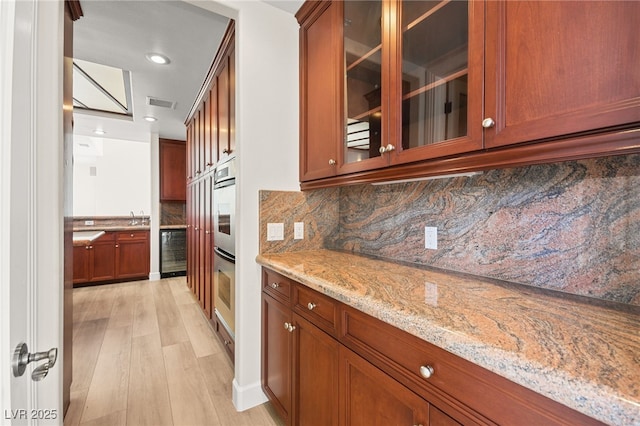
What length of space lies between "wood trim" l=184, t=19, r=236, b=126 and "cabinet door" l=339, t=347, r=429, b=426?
7.13 ft

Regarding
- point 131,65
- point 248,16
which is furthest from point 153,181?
point 248,16

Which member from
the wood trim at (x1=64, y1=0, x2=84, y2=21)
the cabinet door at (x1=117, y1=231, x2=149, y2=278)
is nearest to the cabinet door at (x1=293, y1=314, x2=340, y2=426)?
the wood trim at (x1=64, y1=0, x2=84, y2=21)

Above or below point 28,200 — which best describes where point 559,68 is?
above

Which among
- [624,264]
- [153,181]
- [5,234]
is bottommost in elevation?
[624,264]

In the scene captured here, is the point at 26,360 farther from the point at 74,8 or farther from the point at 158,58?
the point at 158,58

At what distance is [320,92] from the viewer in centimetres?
174

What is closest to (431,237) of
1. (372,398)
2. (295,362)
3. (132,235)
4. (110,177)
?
(372,398)

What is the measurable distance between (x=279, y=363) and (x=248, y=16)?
6.94ft

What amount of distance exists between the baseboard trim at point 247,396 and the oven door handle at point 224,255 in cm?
81

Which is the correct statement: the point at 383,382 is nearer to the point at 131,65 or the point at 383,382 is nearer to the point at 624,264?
the point at 624,264

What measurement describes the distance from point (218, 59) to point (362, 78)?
60.2 inches

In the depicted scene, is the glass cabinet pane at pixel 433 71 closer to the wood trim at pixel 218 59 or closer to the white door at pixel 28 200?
the white door at pixel 28 200

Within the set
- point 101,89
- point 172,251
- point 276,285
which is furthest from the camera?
point 172,251

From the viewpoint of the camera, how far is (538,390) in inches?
21.4
